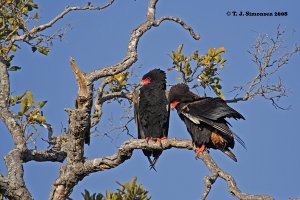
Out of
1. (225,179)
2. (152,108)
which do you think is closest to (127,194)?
(225,179)

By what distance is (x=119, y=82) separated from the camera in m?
7.84

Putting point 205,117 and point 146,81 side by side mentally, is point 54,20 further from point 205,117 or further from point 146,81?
point 205,117

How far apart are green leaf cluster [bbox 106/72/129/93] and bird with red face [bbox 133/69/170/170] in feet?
2.65

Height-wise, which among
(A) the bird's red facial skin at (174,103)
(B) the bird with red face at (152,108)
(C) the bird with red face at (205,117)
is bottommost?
(C) the bird with red face at (205,117)

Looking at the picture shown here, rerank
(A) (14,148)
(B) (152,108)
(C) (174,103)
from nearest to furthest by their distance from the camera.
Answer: (A) (14,148) → (C) (174,103) → (B) (152,108)

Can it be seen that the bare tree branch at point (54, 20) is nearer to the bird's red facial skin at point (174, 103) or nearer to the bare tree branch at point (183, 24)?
the bare tree branch at point (183, 24)

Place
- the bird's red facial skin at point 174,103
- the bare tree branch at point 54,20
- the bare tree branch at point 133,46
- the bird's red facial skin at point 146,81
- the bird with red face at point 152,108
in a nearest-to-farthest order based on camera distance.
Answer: the bare tree branch at point 133,46, the bird's red facial skin at point 174,103, the bare tree branch at point 54,20, the bird with red face at point 152,108, the bird's red facial skin at point 146,81

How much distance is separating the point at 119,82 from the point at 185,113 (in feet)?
3.49

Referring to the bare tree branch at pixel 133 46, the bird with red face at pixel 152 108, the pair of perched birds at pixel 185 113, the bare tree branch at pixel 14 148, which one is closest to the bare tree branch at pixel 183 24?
the bare tree branch at pixel 133 46

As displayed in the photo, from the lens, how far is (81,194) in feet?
20.6

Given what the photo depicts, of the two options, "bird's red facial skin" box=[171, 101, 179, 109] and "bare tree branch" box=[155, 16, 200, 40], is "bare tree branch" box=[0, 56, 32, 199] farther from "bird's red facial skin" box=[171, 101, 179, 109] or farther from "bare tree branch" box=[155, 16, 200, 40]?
"bare tree branch" box=[155, 16, 200, 40]

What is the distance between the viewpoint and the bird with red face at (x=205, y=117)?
6.87 m

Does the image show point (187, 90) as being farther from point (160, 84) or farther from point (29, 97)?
point (29, 97)

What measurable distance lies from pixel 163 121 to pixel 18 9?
2658mm
